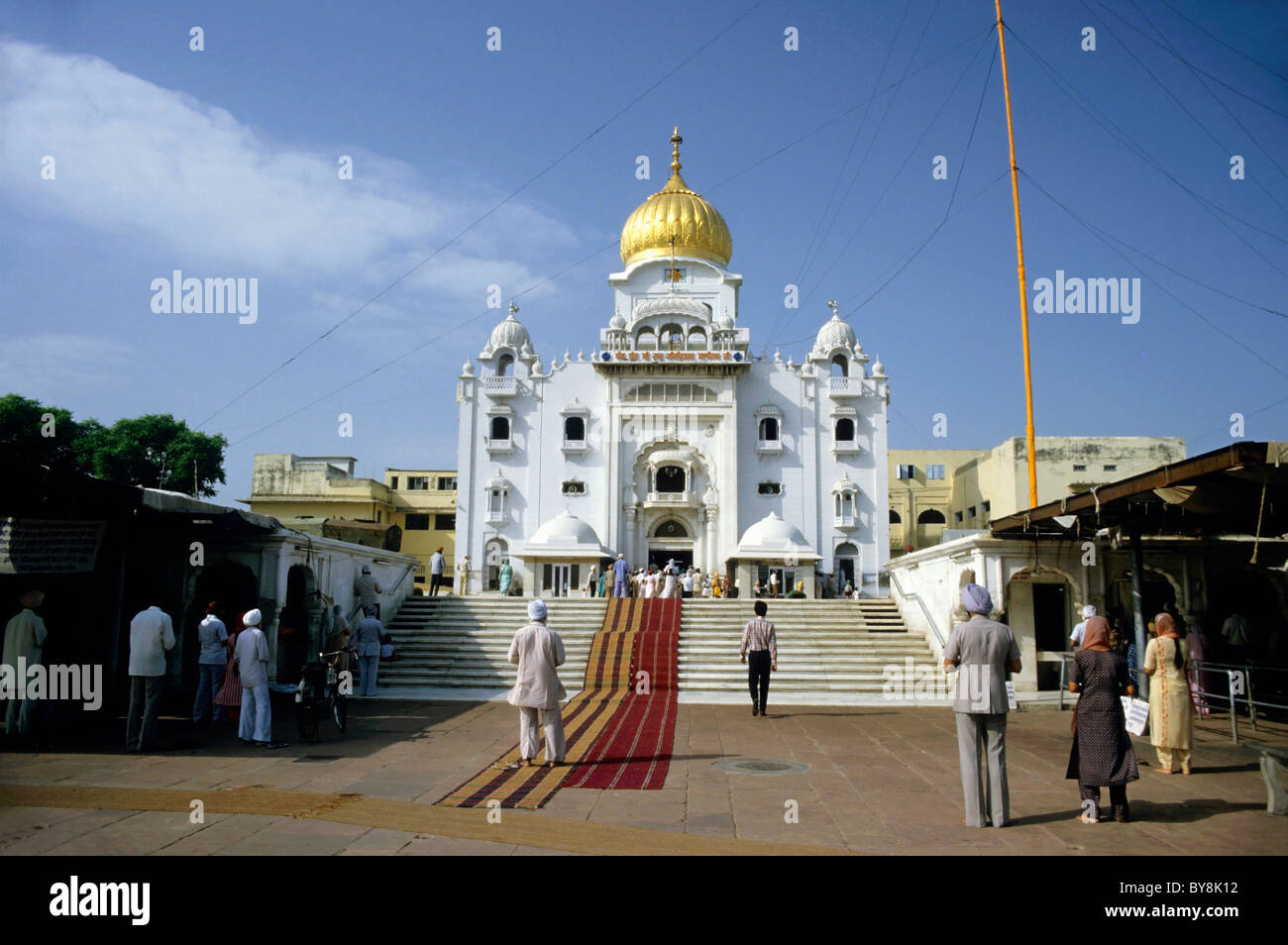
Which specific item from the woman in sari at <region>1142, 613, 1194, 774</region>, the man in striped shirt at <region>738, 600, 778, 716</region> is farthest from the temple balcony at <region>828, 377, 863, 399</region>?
the woman in sari at <region>1142, 613, 1194, 774</region>

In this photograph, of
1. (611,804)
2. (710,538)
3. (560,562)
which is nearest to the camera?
(611,804)

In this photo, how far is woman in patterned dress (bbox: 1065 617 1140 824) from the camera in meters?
6.86

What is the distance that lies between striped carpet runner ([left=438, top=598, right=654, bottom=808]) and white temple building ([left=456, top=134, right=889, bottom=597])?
11782mm

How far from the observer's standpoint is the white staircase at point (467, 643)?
17.4m

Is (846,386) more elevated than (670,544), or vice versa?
(846,386)

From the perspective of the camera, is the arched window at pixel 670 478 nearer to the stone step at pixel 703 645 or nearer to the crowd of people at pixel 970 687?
the stone step at pixel 703 645

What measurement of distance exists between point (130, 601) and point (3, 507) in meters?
4.75

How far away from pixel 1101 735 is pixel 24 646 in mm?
10882

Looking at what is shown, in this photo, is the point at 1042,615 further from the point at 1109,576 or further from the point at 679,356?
the point at 679,356

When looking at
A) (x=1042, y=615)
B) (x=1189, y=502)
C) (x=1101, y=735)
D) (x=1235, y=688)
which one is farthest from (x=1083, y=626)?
(x=1042, y=615)

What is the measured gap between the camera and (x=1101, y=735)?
6.98m

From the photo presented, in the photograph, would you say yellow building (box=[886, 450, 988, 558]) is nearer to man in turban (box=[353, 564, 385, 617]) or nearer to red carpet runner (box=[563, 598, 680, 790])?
red carpet runner (box=[563, 598, 680, 790])

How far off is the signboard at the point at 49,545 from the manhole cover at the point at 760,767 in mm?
8282
